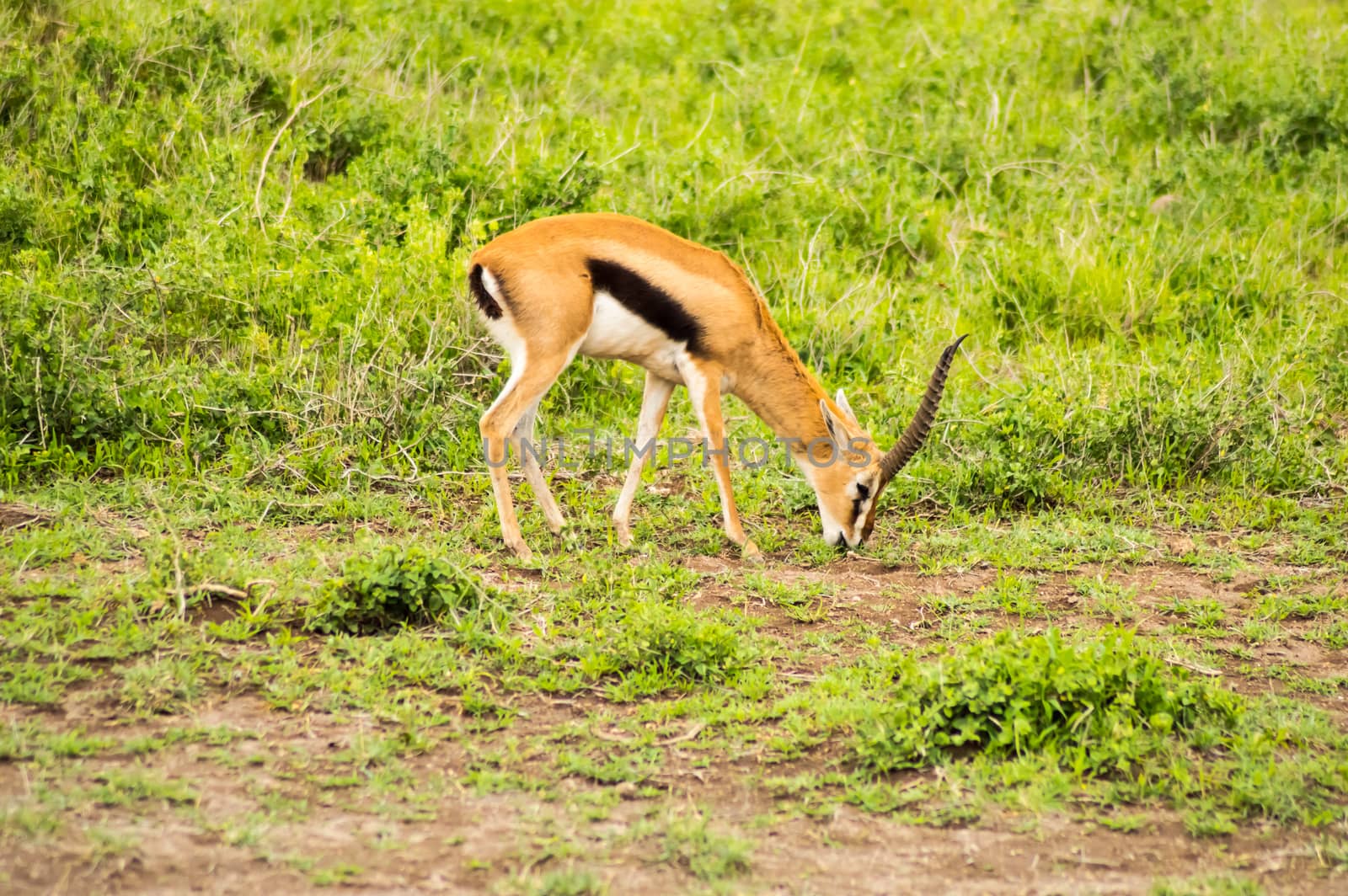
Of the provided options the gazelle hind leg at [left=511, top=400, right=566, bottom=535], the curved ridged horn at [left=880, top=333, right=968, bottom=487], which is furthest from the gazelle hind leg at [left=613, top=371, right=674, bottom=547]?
the curved ridged horn at [left=880, top=333, right=968, bottom=487]

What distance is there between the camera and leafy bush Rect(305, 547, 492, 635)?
16.7 ft

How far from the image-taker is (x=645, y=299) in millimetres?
6355

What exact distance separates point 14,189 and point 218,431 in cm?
215

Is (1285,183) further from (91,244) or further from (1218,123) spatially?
(91,244)

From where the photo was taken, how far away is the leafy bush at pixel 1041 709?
14.6 ft

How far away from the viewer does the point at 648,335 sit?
6473 mm

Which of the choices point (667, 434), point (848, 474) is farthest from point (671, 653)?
point (667, 434)

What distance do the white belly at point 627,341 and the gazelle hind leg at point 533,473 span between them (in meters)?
0.46

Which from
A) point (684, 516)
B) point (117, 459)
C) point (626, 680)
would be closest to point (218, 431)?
point (117, 459)

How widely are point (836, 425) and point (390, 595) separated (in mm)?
2498

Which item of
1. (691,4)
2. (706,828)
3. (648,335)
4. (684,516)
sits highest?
(691,4)

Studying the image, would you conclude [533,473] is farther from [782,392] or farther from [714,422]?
[782,392]

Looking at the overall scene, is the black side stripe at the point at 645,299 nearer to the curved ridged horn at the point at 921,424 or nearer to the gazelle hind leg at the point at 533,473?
the gazelle hind leg at the point at 533,473

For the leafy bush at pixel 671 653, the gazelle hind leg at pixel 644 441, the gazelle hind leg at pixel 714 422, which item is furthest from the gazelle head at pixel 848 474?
the leafy bush at pixel 671 653
